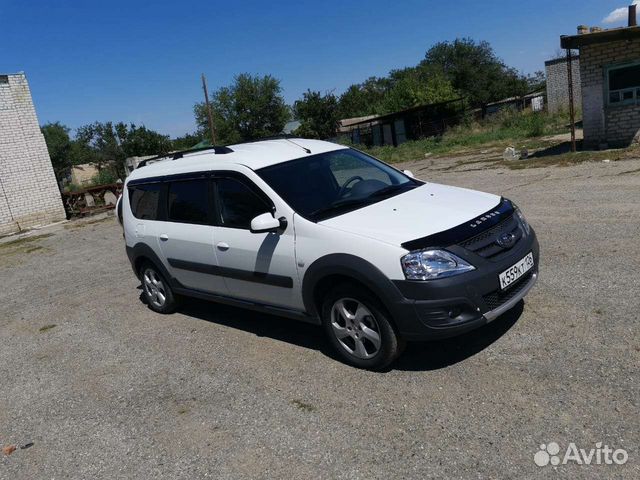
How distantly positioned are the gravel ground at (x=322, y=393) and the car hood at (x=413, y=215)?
3.35ft

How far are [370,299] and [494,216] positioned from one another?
1.15m

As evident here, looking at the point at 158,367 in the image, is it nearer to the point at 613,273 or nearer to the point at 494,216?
the point at 494,216

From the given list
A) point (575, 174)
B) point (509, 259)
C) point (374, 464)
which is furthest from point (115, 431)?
point (575, 174)

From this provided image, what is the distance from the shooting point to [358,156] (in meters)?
5.48

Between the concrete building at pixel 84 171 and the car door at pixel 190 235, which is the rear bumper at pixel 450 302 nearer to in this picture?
the car door at pixel 190 235

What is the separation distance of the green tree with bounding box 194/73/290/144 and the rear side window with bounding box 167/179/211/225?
5973 centimetres

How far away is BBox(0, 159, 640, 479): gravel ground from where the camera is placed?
2.99m

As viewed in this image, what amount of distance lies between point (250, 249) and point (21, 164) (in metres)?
17.1

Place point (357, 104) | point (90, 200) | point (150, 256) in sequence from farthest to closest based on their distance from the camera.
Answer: point (357, 104) → point (90, 200) → point (150, 256)

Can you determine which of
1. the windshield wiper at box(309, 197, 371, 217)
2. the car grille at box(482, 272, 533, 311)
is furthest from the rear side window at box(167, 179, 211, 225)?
the car grille at box(482, 272, 533, 311)

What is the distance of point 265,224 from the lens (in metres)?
4.12

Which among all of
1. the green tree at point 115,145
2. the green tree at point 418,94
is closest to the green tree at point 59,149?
the green tree at point 115,145

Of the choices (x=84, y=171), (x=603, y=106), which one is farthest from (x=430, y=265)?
(x=84, y=171)

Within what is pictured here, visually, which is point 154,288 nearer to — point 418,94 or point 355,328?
point 355,328
